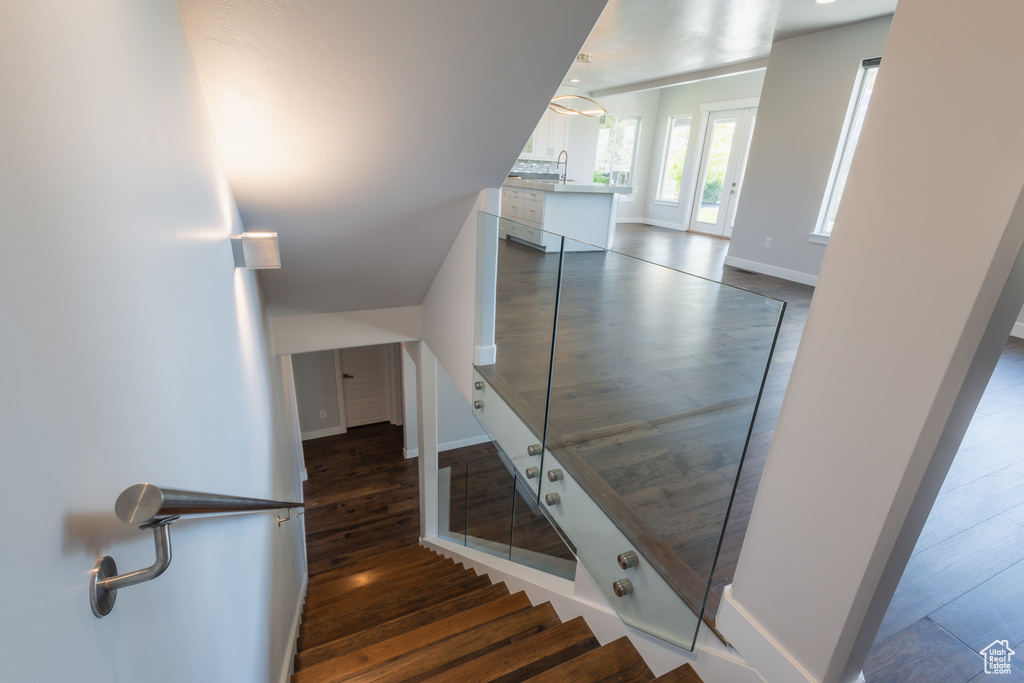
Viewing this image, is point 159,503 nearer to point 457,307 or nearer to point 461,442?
point 457,307

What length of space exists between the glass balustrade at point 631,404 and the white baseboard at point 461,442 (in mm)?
2833

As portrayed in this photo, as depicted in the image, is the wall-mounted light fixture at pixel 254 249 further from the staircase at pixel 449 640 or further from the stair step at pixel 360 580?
the stair step at pixel 360 580

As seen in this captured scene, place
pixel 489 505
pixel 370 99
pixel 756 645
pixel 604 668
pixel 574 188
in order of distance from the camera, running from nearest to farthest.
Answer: pixel 756 645, pixel 604 668, pixel 370 99, pixel 489 505, pixel 574 188

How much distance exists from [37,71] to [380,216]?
2.25 meters

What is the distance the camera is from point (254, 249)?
7.16 ft

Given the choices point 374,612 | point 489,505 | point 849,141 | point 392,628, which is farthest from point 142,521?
point 849,141

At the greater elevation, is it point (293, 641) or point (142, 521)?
point (142, 521)

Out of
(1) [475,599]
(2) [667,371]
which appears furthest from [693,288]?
(1) [475,599]

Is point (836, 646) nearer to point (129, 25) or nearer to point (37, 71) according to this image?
point (37, 71)

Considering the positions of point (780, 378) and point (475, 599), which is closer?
point (780, 378)

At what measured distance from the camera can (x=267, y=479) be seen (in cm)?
284

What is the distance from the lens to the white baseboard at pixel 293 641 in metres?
2.49

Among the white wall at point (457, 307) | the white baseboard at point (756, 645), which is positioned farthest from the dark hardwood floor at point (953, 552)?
the white wall at point (457, 307)

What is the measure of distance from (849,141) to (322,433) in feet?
23.3
